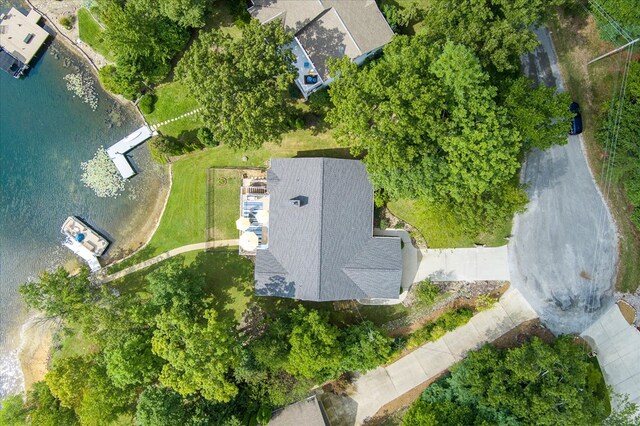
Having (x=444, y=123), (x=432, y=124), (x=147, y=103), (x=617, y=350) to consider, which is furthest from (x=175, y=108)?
(x=617, y=350)

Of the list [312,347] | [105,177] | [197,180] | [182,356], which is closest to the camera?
[182,356]

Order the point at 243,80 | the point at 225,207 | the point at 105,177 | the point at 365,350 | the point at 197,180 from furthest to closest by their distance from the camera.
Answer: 1. the point at 105,177
2. the point at 197,180
3. the point at 225,207
4. the point at 365,350
5. the point at 243,80

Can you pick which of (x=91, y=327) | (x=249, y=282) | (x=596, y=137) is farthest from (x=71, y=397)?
(x=596, y=137)

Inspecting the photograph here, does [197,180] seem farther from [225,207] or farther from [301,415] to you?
[301,415]

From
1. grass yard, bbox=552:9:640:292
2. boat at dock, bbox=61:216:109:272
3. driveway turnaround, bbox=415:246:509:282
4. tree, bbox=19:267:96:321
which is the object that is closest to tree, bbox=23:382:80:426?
tree, bbox=19:267:96:321

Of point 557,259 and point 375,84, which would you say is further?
point 557,259

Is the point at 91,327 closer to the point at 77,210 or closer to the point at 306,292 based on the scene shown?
the point at 77,210

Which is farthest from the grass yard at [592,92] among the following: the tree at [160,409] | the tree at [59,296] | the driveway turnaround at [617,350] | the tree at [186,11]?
the tree at [59,296]
